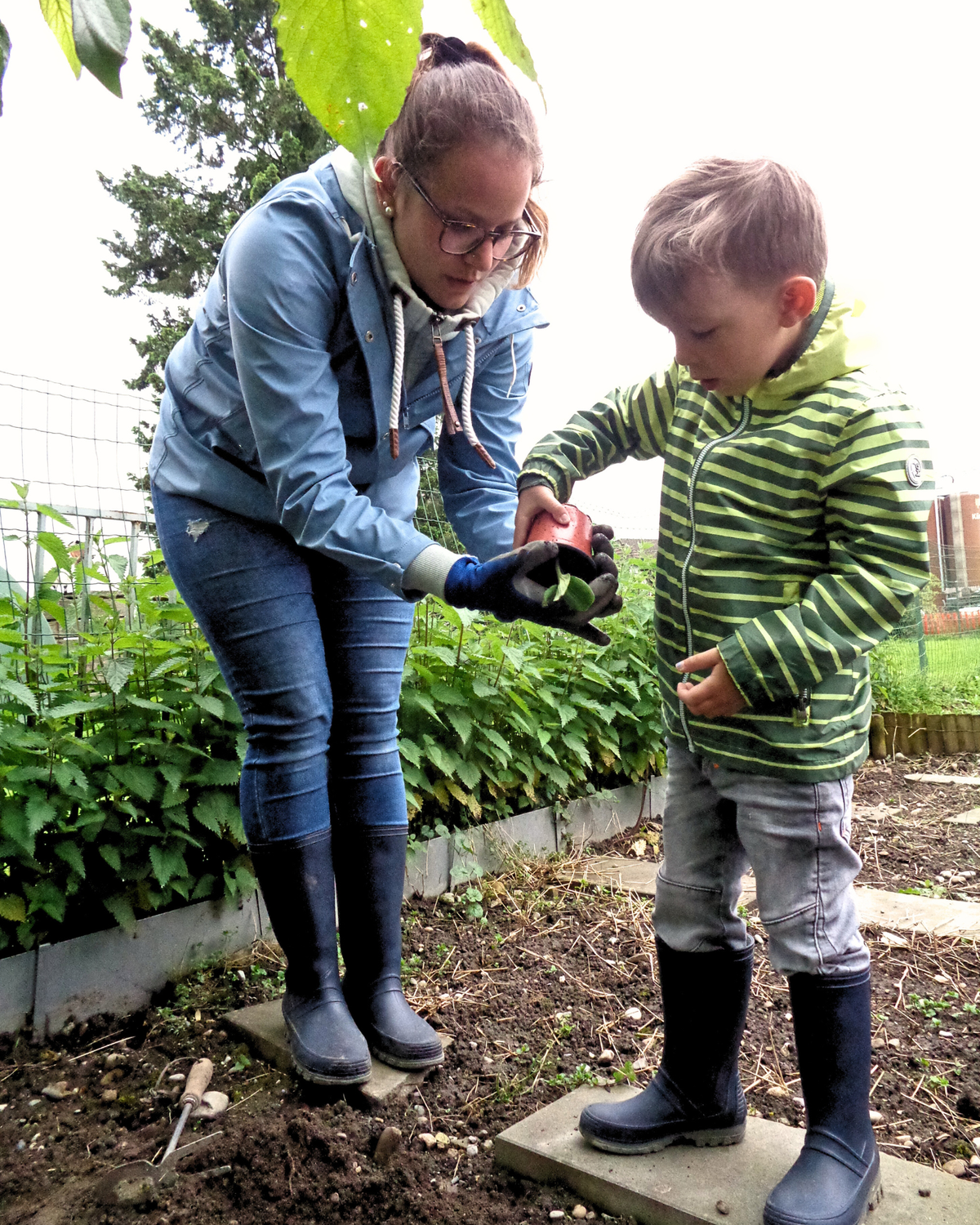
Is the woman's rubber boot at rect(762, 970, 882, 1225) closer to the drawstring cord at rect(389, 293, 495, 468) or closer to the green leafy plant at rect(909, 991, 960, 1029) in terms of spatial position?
the green leafy plant at rect(909, 991, 960, 1029)

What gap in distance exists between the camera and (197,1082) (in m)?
1.72

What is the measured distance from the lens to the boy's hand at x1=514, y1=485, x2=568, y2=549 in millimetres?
1522

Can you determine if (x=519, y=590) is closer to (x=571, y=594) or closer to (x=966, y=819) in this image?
(x=571, y=594)

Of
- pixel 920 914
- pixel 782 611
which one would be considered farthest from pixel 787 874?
pixel 920 914

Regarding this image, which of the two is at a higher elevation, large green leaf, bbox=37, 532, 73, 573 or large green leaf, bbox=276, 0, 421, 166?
large green leaf, bbox=37, 532, 73, 573

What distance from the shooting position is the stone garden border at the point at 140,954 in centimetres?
191

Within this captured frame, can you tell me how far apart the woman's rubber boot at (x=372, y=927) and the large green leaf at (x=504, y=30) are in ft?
5.01

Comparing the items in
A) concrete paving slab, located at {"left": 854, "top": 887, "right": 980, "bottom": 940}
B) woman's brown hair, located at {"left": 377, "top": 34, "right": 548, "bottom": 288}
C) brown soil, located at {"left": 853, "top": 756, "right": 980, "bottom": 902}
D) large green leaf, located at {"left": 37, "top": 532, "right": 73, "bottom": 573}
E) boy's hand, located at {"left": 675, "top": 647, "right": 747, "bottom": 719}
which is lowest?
concrete paving slab, located at {"left": 854, "top": 887, "right": 980, "bottom": 940}

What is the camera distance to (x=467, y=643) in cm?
294

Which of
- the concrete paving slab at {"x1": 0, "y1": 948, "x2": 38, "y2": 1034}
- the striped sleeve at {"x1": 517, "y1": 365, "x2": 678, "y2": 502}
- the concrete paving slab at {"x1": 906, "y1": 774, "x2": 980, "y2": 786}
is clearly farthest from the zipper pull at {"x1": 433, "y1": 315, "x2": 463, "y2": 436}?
the concrete paving slab at {"x1": 906, "y1": 774, "x2": 980, "y2": 786}

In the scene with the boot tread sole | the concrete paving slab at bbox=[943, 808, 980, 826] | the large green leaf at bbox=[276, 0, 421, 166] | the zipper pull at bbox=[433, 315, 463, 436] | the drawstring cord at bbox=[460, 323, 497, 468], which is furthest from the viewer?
the concrete paving slab at bbox=[943, 808, 980, 826]

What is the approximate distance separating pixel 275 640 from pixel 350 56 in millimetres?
1351

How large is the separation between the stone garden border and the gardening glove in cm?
117

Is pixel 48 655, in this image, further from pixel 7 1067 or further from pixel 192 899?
pixel 7 1067
